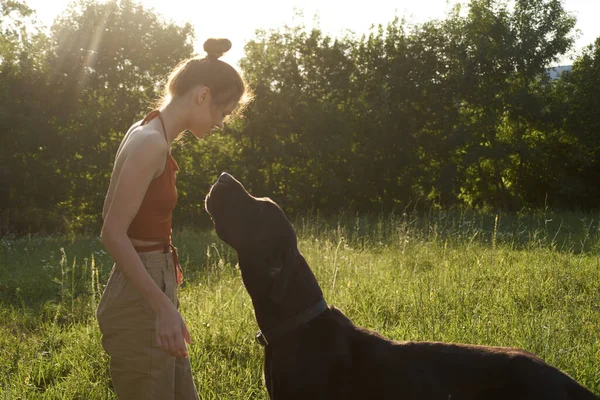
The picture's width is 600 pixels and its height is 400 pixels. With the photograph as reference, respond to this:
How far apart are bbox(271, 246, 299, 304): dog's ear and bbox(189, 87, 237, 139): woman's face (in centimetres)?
74

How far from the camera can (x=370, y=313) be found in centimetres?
524

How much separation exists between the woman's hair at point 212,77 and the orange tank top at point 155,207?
8.5 inches

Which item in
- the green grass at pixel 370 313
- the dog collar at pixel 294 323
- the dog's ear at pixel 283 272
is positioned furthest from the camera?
the green grass at pixel 370 313

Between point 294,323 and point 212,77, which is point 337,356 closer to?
point 294,323

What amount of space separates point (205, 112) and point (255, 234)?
2.24 ft

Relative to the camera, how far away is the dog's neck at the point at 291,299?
110 inches

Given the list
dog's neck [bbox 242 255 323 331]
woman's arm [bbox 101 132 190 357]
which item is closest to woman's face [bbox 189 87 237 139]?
woman's arm [bbox 101 132 190 357]

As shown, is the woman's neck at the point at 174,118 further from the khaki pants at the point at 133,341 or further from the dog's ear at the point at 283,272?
the dog's ear at the point at 283,272

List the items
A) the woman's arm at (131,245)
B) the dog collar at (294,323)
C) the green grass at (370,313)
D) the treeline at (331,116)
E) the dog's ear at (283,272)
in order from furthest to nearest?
1. the treeline at (331,116)
2. the green grass at (370,313)
3. the dog collar at (294,323)
4. the dog's ear at (283,272)
5. the woman's arm at (131,245)

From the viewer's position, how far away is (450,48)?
23406 mm

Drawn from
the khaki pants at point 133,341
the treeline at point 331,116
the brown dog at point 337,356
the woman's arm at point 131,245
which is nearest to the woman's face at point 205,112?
the woman's arm at point 131,245

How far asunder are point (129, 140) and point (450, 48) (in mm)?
22813

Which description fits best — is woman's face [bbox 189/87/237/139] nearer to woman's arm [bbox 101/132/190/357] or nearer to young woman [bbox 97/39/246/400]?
young woman [bbox 97/39/246/400]

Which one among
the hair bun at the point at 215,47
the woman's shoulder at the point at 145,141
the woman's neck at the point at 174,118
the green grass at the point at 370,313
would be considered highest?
the hair bun at the point at 215,47
